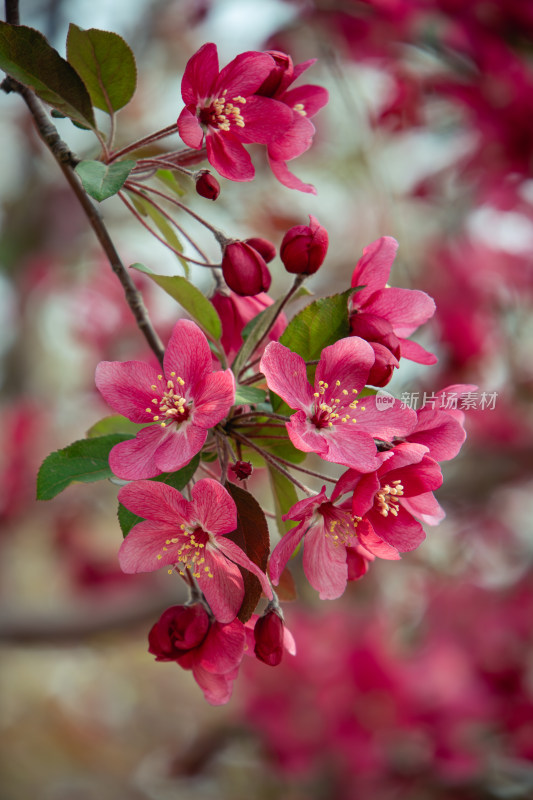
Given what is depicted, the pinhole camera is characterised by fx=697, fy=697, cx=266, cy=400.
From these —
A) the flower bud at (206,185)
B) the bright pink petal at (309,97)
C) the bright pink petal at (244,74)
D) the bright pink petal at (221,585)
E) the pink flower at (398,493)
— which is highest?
the bright pink petal at (309,97)

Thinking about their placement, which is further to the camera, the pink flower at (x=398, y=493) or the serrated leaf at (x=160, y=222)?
the serrated leaf at (x=160, y=222)

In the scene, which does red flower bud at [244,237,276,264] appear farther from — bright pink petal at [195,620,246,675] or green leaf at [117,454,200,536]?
bright pink petal at [195,620,246,675]

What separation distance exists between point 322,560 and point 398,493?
9 centimetres

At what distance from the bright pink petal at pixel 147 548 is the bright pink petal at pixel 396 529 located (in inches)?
7.0

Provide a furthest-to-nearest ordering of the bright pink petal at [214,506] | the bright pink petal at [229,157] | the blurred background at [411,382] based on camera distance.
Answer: the blurred background at [411,382]
the bright pink petal at [229,157]
the bright pink petal at [214,506]

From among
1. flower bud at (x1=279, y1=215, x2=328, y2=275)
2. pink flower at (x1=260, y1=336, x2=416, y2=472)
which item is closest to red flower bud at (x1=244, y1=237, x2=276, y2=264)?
flower bud at (x1=279, y1=215, x2=328, y2=275)

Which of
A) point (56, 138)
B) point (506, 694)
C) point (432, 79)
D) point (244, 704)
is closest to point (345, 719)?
point (244, 704)

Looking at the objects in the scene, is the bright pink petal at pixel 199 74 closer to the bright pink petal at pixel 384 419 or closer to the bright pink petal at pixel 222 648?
the bright pink petal at pixel 384 419

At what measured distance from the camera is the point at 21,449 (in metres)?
3.23

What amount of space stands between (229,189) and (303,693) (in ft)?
6.28

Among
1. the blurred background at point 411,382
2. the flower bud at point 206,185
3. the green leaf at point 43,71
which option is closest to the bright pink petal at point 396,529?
the flower bud at point 206,185

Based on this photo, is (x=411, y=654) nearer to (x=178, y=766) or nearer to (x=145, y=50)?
(x=178, y=766)

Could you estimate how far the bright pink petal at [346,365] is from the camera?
597mm

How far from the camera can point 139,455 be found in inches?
23.4
